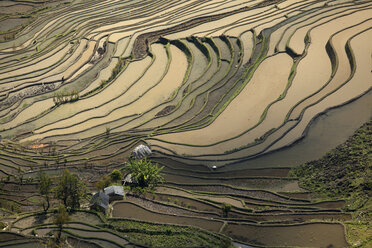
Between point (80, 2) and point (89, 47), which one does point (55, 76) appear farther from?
point (80, 2)

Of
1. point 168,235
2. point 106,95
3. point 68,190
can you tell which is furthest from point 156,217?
point 106,95

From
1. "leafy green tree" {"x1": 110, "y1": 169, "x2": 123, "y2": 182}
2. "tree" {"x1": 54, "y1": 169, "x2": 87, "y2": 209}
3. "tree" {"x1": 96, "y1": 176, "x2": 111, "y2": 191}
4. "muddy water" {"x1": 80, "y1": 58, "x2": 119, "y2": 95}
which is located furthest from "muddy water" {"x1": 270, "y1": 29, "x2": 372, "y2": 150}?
"muddy water" {"x1": 80, "y1": 58, "x2": 119, "y2": 95}

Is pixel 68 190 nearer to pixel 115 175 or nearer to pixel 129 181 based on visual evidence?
pixel 115 175

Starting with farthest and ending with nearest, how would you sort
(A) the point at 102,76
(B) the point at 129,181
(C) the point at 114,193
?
1. (A) the point at 102,76
2. (B) the point at 129,181
3. (C) the point at 114,193

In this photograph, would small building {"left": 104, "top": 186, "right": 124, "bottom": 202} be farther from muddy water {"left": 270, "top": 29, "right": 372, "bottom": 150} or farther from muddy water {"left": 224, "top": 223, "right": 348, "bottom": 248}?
muddy water {"left": 270, "top": 29, "right": 372, "bottom": 150}

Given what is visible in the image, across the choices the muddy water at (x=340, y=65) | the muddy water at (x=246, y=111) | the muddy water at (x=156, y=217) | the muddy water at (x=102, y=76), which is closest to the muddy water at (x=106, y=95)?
the muddy water at (x=102, y=76)

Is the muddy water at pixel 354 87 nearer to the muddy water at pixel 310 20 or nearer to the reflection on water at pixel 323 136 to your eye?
the reflection on water at pixel 323 136

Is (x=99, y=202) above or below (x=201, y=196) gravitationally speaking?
below
